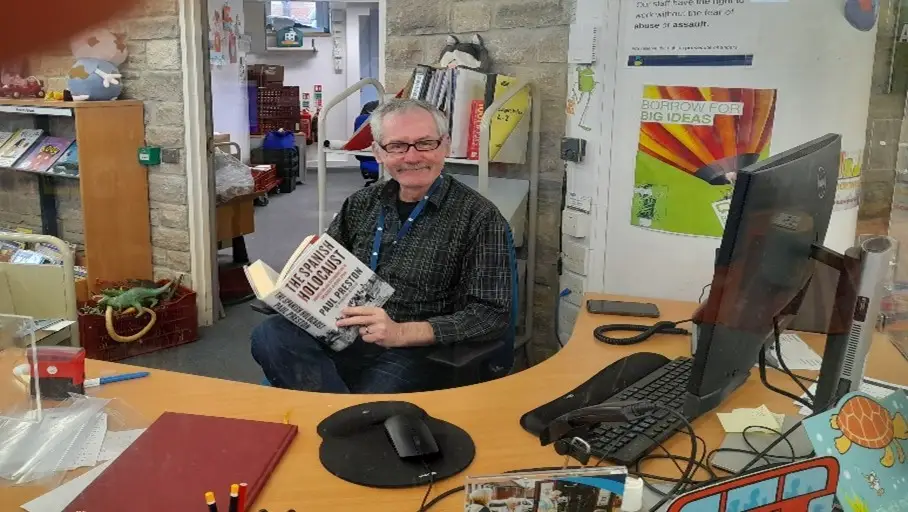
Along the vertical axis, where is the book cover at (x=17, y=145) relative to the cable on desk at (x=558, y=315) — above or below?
above

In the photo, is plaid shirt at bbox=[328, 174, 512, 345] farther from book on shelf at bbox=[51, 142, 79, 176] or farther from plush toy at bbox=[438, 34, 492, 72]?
book on shelf at bbox=[51, 142, 79, 176]

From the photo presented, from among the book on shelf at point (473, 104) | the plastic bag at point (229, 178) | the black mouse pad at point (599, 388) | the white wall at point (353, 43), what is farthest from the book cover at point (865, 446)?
the white wall at point (353, 43)

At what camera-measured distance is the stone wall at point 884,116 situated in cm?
201

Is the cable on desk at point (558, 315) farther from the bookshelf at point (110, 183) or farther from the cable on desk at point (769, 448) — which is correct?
the bookshelf at point (110, 183)

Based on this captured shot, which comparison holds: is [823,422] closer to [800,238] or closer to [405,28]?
[800,238]

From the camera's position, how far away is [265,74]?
278 inches

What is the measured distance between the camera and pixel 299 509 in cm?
101

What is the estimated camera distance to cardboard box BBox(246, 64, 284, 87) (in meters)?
6.62

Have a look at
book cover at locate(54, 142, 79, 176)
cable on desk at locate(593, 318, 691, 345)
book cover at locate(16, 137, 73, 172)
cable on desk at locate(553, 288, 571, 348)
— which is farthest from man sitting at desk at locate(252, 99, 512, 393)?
book cover at locate(16, 137, 73, 172)

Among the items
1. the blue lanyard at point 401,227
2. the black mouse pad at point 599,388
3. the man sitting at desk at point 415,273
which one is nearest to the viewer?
the black mouse pad at point 599,388

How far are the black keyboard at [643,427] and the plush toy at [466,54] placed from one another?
1.65m

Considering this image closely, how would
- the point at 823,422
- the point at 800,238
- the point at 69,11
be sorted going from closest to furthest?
1. the point at 69,11
2. the point at 823,422
3. the point at 800,238

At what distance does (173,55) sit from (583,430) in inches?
115

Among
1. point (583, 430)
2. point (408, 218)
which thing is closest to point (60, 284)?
point (408, 218)
